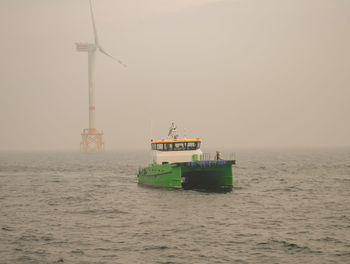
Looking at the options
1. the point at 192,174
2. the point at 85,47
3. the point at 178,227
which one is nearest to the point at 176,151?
the point at 192,174

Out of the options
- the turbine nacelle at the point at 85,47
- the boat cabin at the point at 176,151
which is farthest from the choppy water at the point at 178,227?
the turbine nacelle at the point at 85,47

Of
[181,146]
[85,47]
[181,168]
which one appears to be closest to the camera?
[181,168]

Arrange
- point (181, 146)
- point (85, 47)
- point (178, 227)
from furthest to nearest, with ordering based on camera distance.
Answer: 1. point (85, 47)
2. point (181, 146)
3. point (178, 227)

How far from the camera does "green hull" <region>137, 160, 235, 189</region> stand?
33.4 metres

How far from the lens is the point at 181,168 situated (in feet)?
112

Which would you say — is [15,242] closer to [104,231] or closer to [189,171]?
[104,231]

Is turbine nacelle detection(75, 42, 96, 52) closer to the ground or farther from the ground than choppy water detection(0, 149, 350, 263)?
farther from the ground

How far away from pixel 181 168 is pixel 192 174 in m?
3.38

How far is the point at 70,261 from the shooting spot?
53.6ft

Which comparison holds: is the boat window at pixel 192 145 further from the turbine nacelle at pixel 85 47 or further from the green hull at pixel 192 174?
the turbine nacelle at pixel 85 47

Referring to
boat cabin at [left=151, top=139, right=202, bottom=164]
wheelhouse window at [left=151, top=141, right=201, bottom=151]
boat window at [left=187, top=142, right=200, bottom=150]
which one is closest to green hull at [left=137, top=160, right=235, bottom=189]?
boat cabin at [left=151, top=139, right=202, bottom=164]

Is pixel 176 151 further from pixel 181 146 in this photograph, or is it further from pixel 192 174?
pixel 192 174

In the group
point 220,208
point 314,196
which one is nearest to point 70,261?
point 220,208

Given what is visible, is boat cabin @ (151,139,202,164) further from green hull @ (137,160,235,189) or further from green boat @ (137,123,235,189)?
green hull @ (137,160,235,189)
